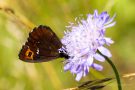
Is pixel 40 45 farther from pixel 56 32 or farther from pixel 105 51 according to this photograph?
pixel 56 32

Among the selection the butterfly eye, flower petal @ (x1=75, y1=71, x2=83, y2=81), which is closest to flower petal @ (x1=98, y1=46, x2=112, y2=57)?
flower petal @ (x1=75, y1=71, x2=83, y2=81)

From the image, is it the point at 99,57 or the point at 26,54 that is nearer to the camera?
the point at 99,57

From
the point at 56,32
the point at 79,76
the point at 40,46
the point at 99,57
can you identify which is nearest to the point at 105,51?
the point at 99,57

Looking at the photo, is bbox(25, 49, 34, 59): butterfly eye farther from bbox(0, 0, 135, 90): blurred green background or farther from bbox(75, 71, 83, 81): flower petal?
bbox(0, 0, 135, 90): blurred green background

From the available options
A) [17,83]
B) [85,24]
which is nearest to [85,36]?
[85,24]

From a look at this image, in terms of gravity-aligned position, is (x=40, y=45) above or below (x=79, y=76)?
above

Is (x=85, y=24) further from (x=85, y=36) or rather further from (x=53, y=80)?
(x=53, y=80)

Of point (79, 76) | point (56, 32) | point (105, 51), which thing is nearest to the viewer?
point (105, 51)
